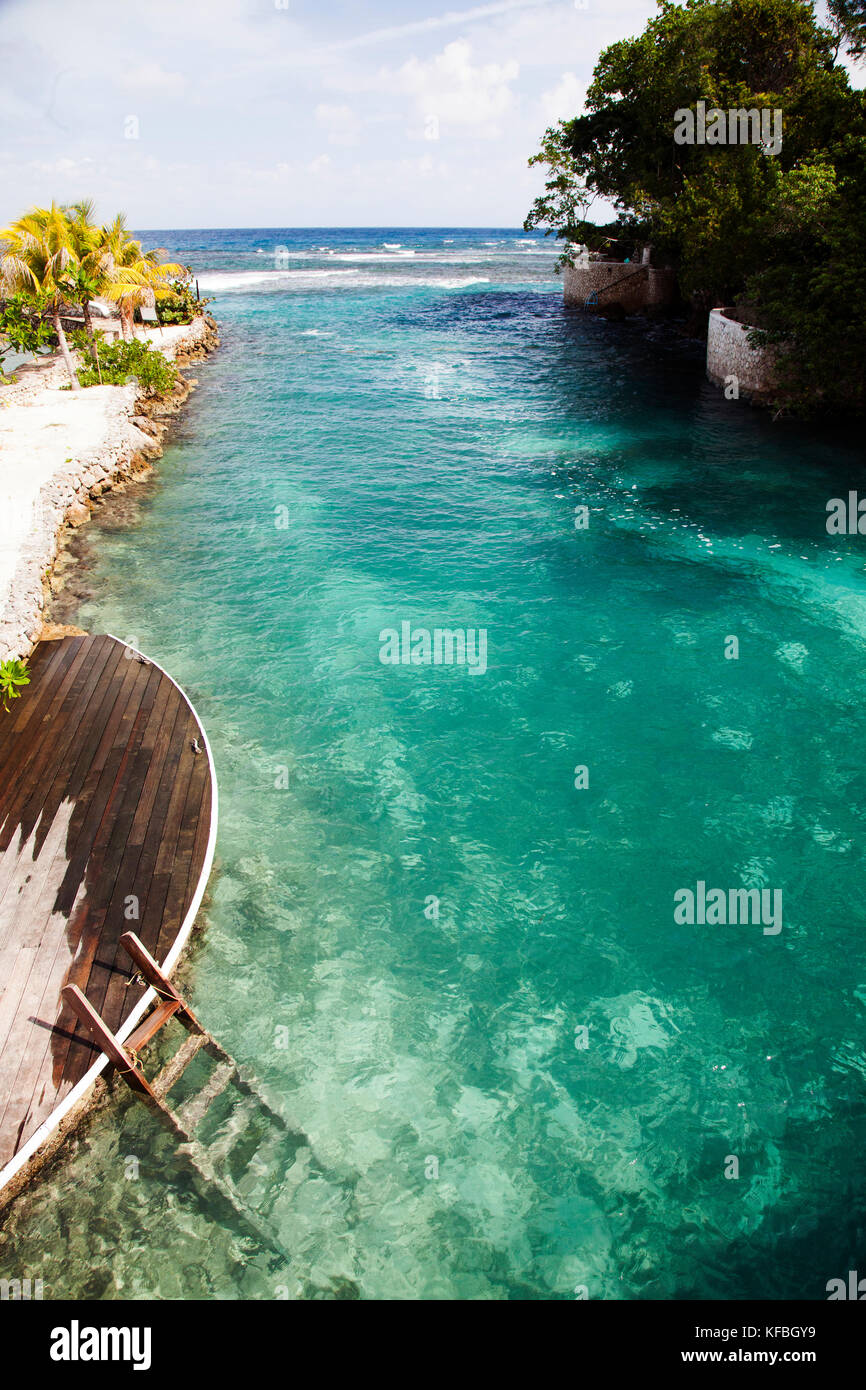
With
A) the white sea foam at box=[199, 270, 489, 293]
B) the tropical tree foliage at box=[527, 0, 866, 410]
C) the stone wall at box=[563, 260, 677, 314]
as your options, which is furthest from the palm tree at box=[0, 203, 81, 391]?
the white sea foam at box=[199, 270, 489, 293]

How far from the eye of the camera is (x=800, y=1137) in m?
9.17

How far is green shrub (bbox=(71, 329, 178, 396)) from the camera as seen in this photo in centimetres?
3612

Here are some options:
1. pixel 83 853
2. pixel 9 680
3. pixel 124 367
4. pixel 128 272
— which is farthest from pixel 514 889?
pixel 128 272

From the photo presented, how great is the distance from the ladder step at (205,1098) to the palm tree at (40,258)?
3480 cm

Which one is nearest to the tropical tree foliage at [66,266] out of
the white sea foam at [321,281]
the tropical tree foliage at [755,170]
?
the tropical tree foliage at [755,170]

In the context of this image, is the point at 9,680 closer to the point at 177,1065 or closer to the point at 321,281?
the point at 177,1065

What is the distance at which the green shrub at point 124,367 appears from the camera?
3612 centimetres

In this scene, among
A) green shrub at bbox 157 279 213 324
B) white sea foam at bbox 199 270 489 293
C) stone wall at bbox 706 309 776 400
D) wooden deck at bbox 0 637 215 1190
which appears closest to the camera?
wooden deck at bbox 0 637 215 1190

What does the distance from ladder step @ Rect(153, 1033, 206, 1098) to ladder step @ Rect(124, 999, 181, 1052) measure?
0.43 metres

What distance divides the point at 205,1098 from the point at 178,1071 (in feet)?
1.72

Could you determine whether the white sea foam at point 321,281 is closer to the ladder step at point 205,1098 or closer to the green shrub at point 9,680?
the green shrub at point 9,680

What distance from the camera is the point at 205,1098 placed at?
9.31 metres

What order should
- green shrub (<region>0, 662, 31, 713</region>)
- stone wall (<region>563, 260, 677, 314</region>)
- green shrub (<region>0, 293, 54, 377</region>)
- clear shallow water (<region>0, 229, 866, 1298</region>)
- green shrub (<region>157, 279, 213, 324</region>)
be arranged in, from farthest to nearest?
stone wall (<region>563, 260, 677, 314</region>), green shrub (<region>157, 279, 213, 324</region>), green shrub (<region>0, 293, 54, 377</region>), green shrub (<region>0, 662, 31, 713</region>), clear shallow water (<region>0, 229, 866, 1298</region>)

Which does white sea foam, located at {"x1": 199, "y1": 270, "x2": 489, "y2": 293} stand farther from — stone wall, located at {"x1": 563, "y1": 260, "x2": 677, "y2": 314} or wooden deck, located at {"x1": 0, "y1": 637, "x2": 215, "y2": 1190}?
wooden deck, located at {"x1": 0, "y1": 637, "x2": 215, "y2": 1190}
